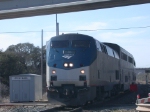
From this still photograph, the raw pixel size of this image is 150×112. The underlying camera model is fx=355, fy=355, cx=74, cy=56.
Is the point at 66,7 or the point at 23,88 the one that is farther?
the point at 23,88

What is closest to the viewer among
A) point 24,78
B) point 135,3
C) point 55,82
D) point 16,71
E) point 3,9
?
point 55,82

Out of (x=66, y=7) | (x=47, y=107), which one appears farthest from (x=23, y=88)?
(x=66, y=7)

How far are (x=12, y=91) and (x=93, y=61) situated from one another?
11.0 metres

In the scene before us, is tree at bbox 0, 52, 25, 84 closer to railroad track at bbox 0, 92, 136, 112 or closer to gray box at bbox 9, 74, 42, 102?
gray box at bbox 9, 74, 42, 102

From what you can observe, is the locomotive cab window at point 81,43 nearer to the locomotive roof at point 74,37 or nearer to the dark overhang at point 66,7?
the locomotive roof at point 74,37

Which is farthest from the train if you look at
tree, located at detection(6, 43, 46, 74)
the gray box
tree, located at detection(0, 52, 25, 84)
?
tree, located at detection(6, 43, 46, 74)

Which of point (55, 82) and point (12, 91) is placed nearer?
point (55, 82)

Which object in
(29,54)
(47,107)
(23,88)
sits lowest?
(47,107)

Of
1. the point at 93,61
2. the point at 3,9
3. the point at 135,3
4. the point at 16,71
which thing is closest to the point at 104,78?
the point at 93,61

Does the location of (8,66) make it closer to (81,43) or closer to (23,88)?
(23,88)

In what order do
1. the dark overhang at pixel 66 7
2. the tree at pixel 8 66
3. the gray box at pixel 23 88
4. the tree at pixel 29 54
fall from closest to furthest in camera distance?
the dark overhang at pixel 66 7 → the gray box at pixel 23 88 → the tree at pixel 8 66 → the tree at pixel 29 54

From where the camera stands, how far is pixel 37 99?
29875mm

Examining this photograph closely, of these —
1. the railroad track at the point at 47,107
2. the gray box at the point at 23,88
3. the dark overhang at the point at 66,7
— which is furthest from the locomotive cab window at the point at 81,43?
the gray box at the point at 23,88

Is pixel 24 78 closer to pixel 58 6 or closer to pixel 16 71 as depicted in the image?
pixel 58 6
